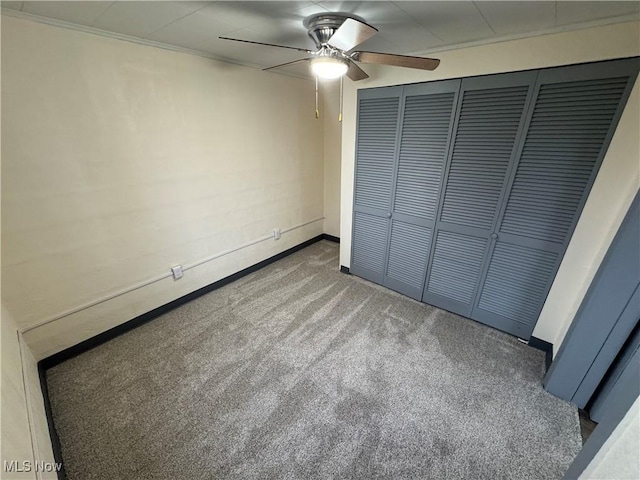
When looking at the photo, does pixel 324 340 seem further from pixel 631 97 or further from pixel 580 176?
pixel 631 97

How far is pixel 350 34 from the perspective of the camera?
1.37m

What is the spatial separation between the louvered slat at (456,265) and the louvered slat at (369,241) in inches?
20.8

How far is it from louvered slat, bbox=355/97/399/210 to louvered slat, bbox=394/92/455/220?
107 millimetres

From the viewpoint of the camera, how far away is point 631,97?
1.49 metres

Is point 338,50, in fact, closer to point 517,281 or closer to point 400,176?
point 400,176

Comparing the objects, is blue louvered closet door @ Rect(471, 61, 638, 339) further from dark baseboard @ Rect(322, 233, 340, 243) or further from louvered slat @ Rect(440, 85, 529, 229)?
dark baseboard @ Rect(322, 233, 340, 243)

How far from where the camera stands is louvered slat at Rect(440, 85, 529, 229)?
1.85 meters

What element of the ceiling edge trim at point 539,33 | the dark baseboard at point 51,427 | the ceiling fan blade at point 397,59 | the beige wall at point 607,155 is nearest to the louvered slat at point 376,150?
the beige wall at point 607,155

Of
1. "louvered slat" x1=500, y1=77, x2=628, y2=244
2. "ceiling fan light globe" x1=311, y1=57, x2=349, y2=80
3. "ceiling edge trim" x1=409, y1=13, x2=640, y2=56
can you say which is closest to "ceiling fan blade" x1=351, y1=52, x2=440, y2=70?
"ceiling fan light globe" x1=311, y1=57, x2=349, y2=80

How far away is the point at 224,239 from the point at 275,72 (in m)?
1.86

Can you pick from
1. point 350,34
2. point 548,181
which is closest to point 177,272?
point 350,34

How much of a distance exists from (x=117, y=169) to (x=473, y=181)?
2703 millimetres

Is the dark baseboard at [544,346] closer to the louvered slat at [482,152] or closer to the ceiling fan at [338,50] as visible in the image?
the louvered slat at [482,152]

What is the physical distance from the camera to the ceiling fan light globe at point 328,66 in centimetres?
150
